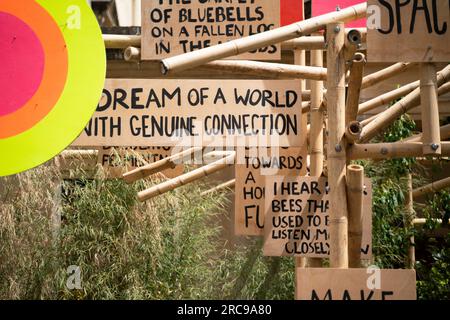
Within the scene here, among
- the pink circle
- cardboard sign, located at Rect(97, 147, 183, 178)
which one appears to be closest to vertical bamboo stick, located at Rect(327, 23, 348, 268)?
the pink circle

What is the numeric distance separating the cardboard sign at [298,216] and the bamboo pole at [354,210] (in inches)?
33.1

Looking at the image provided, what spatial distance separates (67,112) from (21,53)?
0.45 metres

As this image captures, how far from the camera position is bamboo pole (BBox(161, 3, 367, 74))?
4.82m

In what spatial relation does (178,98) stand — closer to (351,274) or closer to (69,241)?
(351,274)

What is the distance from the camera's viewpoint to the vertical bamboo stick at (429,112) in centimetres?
495

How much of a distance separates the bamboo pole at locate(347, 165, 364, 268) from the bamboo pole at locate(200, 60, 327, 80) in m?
1.02

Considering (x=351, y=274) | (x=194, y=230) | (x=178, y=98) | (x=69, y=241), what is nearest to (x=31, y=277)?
(x=69, y=241)

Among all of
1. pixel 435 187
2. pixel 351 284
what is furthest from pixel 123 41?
pixel 435 187

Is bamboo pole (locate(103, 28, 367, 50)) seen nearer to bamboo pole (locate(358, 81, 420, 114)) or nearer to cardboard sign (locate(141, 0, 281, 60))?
cardboard sign (locate(141, 0, 281, 60))

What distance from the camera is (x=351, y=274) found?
15.6 ft

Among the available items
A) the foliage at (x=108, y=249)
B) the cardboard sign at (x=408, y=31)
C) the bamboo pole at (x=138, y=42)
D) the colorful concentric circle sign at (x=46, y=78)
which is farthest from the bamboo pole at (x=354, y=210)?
the foliage at (x=108, y=249)

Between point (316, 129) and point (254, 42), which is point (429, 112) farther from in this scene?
point (316, 129)

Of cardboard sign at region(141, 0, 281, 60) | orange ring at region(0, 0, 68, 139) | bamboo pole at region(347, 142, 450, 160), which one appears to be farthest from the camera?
cardboard sign at region(141, 0, 281, 60)

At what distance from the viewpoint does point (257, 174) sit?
681 centimetres
